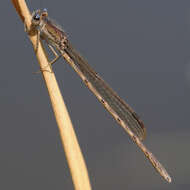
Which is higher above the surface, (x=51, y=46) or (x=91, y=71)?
(x=51, y=46)

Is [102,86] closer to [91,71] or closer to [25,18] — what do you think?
[91,71]

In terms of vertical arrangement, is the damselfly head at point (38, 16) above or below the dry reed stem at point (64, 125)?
above

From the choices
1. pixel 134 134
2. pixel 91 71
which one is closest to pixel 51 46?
pixel 91 71

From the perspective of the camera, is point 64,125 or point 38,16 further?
point 38,16

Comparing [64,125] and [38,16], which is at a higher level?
[38,16]

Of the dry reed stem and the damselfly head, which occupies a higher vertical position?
the damselfly head

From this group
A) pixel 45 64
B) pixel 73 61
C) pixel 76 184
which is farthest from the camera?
pixel 73 61

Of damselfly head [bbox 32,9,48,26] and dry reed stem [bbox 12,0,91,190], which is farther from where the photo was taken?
damselfly head [bbox 32,9,48,26]

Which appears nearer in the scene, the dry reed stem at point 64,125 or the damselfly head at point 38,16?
the dry reed stem at point 64,125
